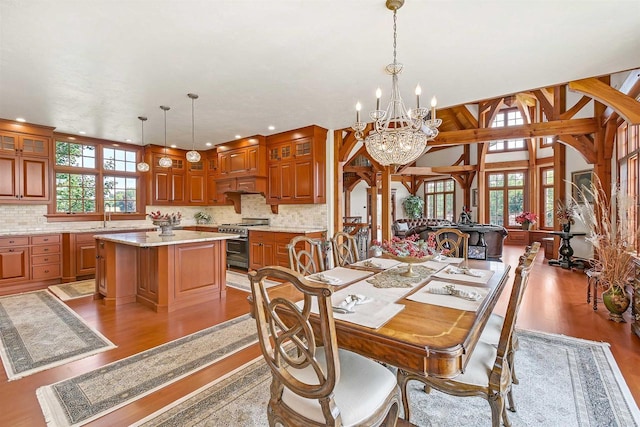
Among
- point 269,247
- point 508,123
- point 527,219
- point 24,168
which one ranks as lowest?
point 269,247

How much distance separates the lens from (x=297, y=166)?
218 inches

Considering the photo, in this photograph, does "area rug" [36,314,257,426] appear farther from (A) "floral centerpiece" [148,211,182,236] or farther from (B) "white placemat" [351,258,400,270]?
(A) "floral centerpiece" [148,211,182,236]

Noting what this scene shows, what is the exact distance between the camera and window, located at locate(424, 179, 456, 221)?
1274cm

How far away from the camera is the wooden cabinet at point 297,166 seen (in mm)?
5301

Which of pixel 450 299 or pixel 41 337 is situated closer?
pixel 450 299

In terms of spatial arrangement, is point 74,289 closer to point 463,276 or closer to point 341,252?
point 341,252

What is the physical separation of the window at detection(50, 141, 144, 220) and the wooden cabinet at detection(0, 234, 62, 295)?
86 centimetres

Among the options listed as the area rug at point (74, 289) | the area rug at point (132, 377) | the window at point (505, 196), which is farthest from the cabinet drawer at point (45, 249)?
the window at point (505, 196)

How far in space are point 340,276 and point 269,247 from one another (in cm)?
340

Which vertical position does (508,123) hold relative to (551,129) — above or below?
above

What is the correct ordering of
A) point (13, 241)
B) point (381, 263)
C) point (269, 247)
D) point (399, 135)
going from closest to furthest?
point (399, 135) < point (381, 263) < point (13, 241) < point (269, 247)

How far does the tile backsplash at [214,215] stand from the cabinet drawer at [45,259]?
2.17 feet

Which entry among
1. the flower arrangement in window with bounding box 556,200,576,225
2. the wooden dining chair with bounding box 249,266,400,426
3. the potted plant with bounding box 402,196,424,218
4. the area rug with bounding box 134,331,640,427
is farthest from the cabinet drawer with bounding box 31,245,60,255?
the potted plant with bounding box 402,196,424,218

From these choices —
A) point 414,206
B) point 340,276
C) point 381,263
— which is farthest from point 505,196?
point 340,276
